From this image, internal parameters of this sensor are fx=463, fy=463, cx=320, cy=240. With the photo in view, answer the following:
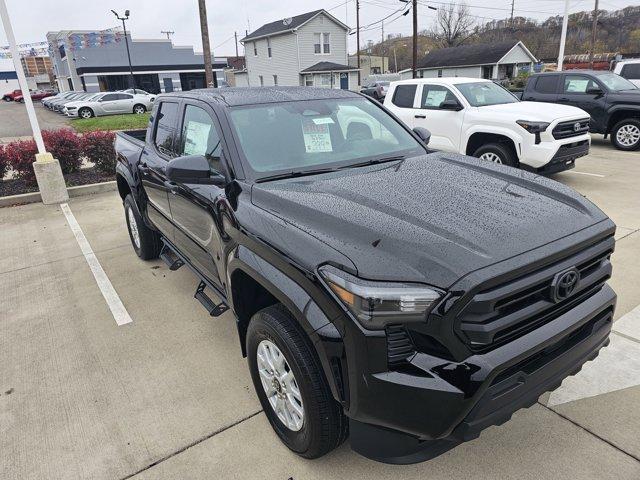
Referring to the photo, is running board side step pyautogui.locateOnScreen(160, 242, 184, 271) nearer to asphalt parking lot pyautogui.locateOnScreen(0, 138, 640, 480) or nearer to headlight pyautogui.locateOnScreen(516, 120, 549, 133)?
asphalt parking lot pyautogui.locateOnScreen(0, 138, 640, 480)

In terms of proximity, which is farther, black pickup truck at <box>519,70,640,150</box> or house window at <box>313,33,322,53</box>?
house window at <box>313,33,322,53</box>

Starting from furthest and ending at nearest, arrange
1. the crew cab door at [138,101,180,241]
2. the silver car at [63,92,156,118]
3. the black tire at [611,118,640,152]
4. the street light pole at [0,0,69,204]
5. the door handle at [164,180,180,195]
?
the silver car at [63,92,156,118] → the black tire at [611,118,640,152] → the street light pole at [0,0,69,204] → the crew cab door at [138,101,180,241] → the door handle at [164,180,180,195]

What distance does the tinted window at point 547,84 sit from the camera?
11227mm

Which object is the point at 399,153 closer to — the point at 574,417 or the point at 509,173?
the point at 509,173

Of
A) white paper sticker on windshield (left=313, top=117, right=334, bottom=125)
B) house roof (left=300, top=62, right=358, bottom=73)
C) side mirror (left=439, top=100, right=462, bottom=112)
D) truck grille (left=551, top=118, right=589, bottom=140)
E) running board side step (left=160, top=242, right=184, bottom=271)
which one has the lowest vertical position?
running board side step (left=160, top=242, right=184, bottom=271)

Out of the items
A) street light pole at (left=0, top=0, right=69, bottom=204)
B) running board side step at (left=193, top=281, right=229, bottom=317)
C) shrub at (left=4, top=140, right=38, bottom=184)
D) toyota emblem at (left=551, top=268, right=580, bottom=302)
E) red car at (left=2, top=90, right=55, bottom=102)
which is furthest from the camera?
red car at (left=2, top=90, right=55, bottom=102)

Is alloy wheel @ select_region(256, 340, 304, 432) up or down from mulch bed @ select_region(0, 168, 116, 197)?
up

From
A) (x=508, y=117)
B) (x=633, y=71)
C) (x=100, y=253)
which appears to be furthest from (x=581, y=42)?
(x=100, y=253)

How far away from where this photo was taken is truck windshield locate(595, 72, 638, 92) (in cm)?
1063

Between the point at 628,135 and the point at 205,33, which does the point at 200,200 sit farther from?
the point at 205,33

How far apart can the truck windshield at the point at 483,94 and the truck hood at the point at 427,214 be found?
19.5 ft

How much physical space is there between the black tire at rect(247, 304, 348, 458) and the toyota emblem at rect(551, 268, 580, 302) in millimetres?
1084

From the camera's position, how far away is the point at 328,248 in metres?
2.02

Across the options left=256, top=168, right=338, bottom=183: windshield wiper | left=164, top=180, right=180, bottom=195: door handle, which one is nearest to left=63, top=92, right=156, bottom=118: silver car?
left=164, top=180, right=180, bottom=195: door handle
